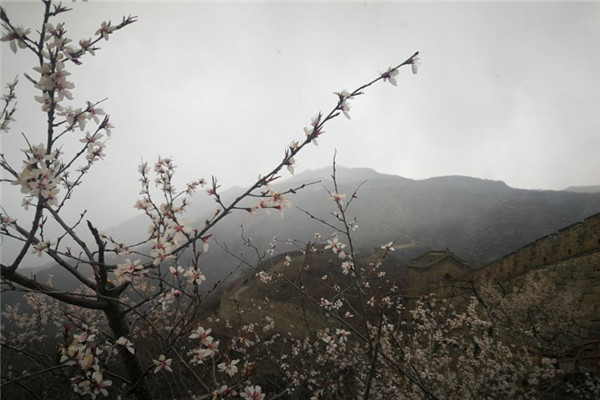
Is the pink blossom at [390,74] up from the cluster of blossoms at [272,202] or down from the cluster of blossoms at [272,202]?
up

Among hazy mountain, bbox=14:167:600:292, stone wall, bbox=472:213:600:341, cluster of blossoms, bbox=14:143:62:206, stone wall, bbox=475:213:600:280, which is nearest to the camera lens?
cluster of blossoms, bbox=14:143:62:206

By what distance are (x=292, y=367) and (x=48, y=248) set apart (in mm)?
10446

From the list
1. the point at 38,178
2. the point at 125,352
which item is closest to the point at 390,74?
the point at 38,178

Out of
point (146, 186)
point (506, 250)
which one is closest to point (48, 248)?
point (146, 186)

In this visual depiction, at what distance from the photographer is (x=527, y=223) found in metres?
47.3

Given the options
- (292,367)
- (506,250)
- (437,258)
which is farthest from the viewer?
(506,250)

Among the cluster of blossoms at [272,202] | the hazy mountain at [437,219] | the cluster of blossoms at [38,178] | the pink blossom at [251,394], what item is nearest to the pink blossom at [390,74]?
the cluster of blossoms at [272,202]

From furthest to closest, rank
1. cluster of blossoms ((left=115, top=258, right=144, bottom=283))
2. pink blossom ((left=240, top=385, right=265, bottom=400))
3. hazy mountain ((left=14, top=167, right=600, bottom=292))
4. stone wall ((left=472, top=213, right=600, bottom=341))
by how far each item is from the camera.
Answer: hazy mountain ((left=14, top=167, right=600, bottom=292))
stone wall ((left=472, top=213, right=600, bottom=341))
pink blossom ((left=240, top=385, right=265, bottom=400))
cluster of blossoms ((left=115, top=258, right=144, bottom=283))

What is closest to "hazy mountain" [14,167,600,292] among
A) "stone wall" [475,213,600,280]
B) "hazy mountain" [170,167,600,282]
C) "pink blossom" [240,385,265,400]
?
"hazy mountain" [170,167,600,282]

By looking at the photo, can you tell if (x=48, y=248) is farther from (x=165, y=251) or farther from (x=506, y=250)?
(x=506, y=250)

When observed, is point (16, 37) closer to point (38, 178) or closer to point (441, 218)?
point (38, 178)

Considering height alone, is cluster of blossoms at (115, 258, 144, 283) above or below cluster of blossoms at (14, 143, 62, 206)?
below

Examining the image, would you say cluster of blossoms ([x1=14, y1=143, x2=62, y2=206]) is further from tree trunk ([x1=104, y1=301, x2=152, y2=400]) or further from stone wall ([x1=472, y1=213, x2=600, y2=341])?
stone wall ([x1=472, y1=213, x2=600, y2=341])

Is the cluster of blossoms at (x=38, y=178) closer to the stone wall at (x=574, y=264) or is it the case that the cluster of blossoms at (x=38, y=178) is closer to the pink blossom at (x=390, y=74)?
the pink blossom at (x=390, y=74)
